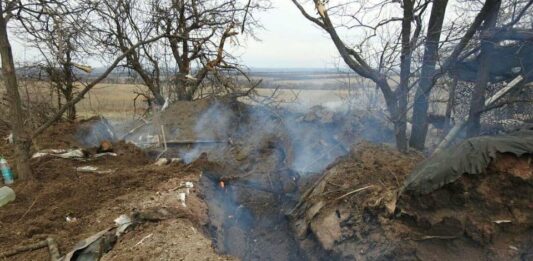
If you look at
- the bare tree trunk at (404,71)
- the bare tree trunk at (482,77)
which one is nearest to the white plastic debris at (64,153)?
the bare tree trunk at (404,71)

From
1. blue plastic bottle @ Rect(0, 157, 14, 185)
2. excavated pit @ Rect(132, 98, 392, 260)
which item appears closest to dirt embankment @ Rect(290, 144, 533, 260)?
excavated pit @ Rect(132, 98, 392, 260)

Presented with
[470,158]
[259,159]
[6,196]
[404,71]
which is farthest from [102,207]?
[404,71]

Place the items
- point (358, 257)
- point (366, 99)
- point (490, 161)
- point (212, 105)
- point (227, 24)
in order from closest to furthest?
point (490, 161) → point (358, 257) → point (212, 105) → point (366, 99) → point (227, 24)

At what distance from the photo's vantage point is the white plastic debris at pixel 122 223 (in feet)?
15.7

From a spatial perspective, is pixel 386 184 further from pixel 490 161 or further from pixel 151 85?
pixel 151 85

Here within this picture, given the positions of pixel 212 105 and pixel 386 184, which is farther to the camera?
pixel 212 105

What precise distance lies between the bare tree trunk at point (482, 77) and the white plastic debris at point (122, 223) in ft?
19.9

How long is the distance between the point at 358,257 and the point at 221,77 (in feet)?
29.1

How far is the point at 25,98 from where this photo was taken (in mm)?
13086

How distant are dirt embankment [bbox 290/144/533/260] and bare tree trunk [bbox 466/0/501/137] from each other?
2157mm

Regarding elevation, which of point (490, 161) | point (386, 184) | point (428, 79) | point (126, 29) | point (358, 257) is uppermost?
point (126, 29)

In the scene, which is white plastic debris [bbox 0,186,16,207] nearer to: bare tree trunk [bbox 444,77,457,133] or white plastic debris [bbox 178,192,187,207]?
white plastic debris [bbox 178,192,187,207]

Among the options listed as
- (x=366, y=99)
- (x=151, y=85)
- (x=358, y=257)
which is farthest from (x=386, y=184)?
(x=151, y=85)

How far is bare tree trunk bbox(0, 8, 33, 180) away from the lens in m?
5.73
